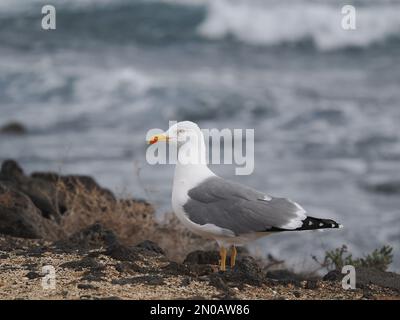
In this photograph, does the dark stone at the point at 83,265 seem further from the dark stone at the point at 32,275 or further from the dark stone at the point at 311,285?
the dark stone at the point at 311,285

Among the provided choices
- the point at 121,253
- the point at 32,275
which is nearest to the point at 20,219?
the point at 121,253

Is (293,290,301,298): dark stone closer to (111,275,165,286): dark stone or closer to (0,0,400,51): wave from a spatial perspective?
(111,275,165,286): dark stone

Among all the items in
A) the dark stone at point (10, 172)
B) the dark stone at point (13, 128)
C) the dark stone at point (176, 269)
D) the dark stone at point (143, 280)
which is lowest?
the dark stone at point (143, 280)

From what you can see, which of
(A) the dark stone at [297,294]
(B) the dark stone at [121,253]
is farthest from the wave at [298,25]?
(A) the dark stone at [297,294]

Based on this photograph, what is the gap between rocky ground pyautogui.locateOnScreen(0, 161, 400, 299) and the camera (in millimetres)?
5035

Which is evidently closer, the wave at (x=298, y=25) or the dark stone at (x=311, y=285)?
the dark stone at (x=311, y=285)

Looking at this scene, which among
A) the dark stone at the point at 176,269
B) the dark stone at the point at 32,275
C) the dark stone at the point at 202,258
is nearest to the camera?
the dark stone at the point at 32,275

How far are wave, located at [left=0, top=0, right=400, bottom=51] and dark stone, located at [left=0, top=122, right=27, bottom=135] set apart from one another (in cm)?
683

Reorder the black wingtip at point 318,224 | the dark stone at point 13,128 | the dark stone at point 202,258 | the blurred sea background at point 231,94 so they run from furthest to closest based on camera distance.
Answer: the dark stone at point 13,128
the blurred sea background at point 231,94
the dark stone at point 202,258
the black wingtip at point 318,224

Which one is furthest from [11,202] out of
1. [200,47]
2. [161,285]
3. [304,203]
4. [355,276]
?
[200,47]

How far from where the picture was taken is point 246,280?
5.29 meters

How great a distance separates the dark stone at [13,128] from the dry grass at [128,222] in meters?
8.00

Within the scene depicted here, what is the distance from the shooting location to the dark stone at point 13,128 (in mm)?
15297

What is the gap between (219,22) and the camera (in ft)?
75.4
